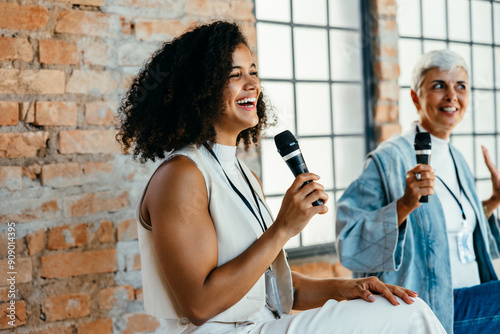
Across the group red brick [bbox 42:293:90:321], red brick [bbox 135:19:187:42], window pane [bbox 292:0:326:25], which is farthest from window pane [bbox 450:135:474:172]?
red brick [bbox 42:293:90:321]

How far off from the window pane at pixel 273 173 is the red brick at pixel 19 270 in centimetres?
128

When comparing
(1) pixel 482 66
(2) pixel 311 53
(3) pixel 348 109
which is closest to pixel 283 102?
(2) pixel 311 53

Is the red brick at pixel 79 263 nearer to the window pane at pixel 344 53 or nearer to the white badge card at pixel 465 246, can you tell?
the white badge card at pixel 465 246

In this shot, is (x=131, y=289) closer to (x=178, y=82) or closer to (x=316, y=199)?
(x=178, y=82)

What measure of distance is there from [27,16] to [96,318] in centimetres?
117

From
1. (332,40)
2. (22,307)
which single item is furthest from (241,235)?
(332,40)

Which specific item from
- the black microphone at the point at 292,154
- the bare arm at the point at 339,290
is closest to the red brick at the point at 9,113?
the black microphone at the point at 292,154

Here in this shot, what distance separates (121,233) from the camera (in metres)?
2.02

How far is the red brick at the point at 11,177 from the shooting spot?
1788mm

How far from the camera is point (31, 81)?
1.85 m

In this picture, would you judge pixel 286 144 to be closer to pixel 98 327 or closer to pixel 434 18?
pixel 98 327

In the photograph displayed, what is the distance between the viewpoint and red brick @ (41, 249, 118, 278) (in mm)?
1870

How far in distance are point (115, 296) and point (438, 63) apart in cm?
165

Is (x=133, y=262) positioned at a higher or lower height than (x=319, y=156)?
lower
